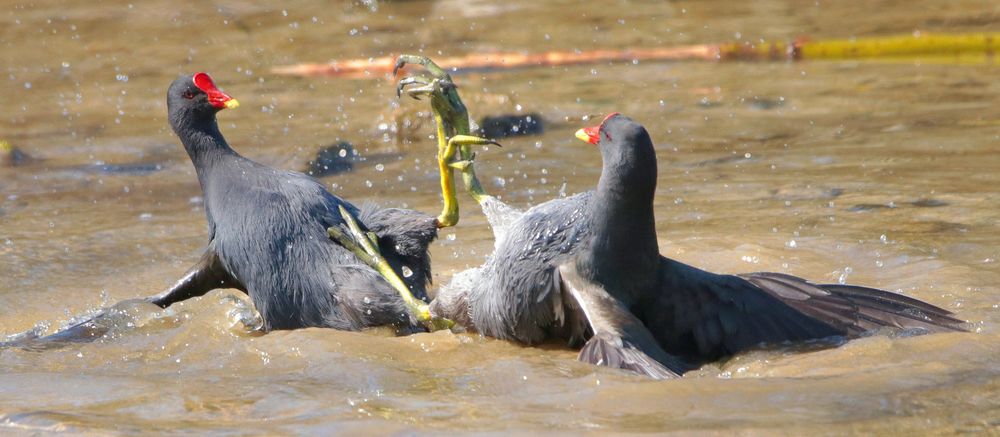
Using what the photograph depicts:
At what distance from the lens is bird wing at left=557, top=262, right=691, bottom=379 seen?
353cm

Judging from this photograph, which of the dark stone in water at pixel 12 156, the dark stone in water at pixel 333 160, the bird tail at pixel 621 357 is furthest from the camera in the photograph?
the dark stone in water at pixel 12 156

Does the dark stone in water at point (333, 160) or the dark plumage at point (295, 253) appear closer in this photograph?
the dark plumage at point (295, 253)

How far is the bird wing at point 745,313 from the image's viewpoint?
154 inches

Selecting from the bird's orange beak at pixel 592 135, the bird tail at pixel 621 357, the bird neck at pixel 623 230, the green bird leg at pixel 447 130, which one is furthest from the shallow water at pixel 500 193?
the bird's orange beak at pixel 592 135

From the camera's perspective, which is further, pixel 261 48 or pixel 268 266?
pixel 261 48

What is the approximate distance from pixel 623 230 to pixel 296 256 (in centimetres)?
105

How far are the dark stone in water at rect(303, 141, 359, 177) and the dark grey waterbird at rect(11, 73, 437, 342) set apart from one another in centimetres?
225

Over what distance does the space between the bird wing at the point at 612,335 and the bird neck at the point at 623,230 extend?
0.05 metres

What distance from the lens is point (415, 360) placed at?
12.5ft

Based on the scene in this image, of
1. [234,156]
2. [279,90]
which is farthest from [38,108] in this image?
[234,156]

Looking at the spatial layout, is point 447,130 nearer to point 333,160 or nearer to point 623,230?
point 623,230

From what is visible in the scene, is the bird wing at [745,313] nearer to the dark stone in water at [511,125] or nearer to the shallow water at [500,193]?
the shallow water at [500,193]

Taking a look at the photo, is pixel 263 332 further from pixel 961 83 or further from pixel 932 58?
pixel 932 58

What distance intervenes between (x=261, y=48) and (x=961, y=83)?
5.01 m
